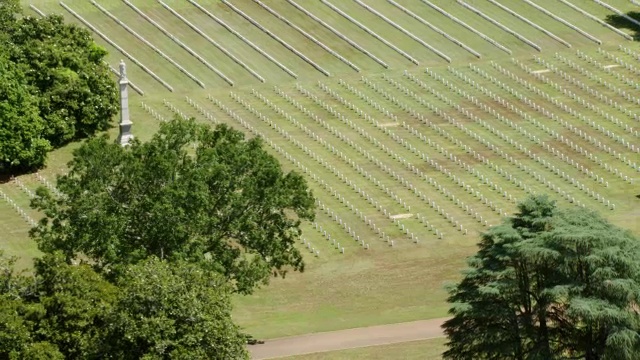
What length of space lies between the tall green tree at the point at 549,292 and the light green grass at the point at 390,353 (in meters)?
10.0

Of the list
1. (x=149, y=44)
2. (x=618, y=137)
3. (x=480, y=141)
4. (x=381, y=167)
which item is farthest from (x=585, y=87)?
(x=149, y=44)

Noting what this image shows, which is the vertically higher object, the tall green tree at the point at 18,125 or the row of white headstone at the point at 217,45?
the row of white headstone at the point at 217,45

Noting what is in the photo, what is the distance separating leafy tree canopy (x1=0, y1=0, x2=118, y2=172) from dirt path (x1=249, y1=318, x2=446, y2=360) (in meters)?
42.8

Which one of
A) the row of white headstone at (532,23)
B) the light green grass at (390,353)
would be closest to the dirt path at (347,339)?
the light green grass at (390,353)

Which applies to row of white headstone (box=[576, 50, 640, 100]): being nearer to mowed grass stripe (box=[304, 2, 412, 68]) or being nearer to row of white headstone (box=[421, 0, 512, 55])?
row of white headstone (box=[421, 0, 512, 55])

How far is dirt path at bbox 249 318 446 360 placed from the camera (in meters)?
101

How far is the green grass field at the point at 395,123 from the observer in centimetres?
11719

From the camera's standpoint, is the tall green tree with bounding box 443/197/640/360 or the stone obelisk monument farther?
the stone obelisk monument

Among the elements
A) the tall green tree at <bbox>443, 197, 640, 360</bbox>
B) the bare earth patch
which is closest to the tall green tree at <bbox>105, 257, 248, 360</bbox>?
the tall green tree at <bbox>443, 197, 640, 360</bbox>

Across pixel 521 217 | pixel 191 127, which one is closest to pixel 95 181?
pixel 191 127

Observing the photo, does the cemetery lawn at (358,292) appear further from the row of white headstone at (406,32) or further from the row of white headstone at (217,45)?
the row of white headstone at (406,32)

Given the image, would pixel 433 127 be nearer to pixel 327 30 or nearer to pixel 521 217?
pixel 327 30

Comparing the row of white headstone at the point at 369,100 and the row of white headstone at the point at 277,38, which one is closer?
the row of white headstone at the point at 369,100

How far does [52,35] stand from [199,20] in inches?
1113
